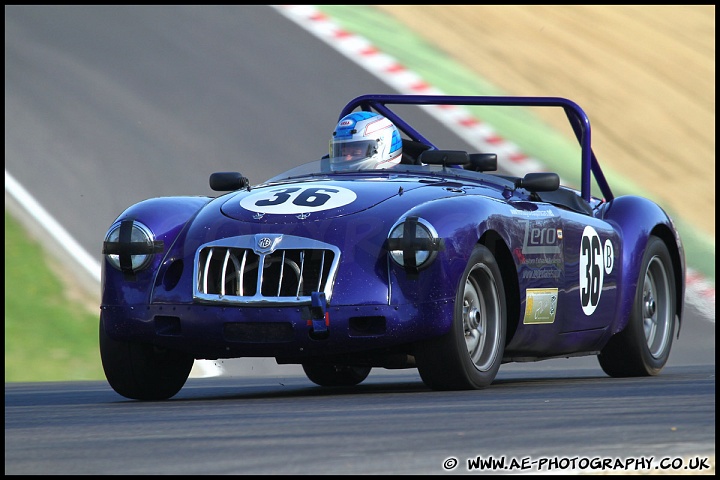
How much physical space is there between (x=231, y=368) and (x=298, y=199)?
4.73m

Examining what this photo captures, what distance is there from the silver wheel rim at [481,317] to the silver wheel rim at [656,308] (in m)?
2.00

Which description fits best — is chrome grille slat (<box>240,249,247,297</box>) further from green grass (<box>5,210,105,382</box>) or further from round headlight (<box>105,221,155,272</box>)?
green grass (<box>5,210,105,382</box>)

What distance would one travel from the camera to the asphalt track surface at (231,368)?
4887 mm

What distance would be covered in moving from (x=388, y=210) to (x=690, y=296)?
7309 mm

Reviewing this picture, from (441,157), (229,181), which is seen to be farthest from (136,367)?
(441,157)

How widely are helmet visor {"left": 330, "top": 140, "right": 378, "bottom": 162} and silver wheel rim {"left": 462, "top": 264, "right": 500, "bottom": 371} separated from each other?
5.17 ft

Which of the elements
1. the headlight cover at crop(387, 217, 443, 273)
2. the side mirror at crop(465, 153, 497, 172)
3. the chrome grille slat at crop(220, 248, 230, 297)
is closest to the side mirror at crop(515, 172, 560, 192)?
the side mirror at crop(465, 153, 497, 172)

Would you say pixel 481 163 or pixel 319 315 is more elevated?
pixel 481 163

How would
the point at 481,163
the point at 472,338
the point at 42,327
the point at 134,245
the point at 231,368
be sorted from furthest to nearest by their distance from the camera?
the point at 42,327 → the point at 231,368 → the point at 481,163 → the point at 134,245 → the point at 472,338

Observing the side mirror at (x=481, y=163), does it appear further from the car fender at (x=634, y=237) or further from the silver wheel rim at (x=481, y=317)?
the silver wheel rim at (x=481, y=317)

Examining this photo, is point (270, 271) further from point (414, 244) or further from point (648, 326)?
point (648, 326)

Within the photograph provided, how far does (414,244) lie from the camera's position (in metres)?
6.98

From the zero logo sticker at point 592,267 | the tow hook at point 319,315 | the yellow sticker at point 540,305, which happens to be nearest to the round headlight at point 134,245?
the tow hook at point 319,315

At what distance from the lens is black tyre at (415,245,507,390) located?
23.1 feet
